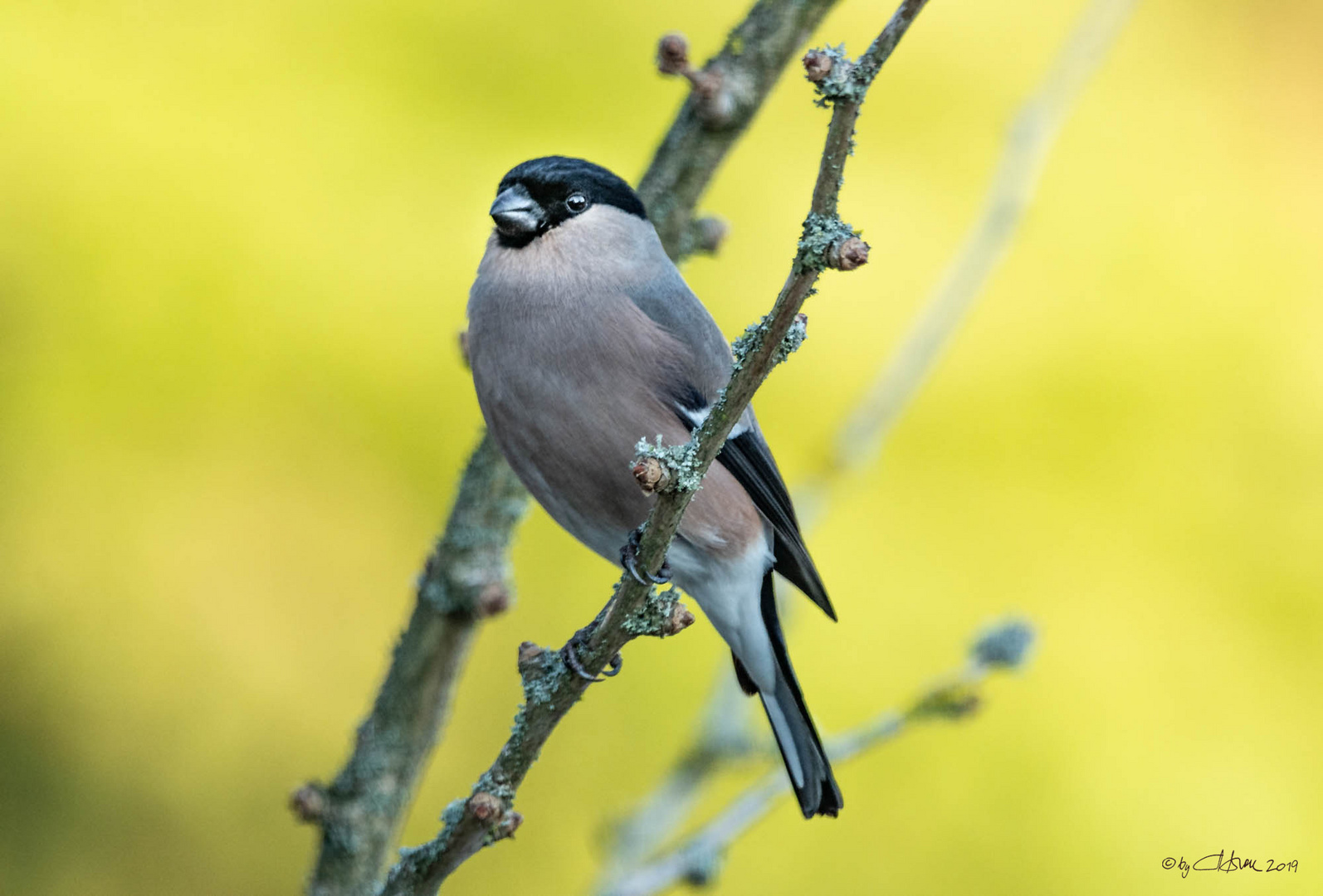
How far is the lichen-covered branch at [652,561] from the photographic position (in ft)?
4.46

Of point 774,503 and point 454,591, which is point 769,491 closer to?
point 774,503

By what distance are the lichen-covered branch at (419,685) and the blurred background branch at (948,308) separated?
52 cm

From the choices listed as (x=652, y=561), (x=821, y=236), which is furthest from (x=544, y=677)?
(x=821, y=236)

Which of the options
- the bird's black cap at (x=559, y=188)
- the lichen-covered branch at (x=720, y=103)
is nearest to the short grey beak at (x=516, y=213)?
the bird's black cap at (x=559, y=188)

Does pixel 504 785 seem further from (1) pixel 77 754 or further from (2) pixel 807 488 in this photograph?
(1) pixel 77 754

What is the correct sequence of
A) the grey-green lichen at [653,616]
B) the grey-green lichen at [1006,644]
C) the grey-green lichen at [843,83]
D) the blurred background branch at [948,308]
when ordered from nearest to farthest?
the grey-green lichen at [843,83] < the grey-green lichen at [653,616] < the grey-green lichen at [1006,644] < the blurred background branch at [948,308]

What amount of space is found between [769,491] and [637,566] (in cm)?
86

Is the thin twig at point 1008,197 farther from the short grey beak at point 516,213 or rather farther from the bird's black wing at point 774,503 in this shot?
the short grey beak at point 516,213

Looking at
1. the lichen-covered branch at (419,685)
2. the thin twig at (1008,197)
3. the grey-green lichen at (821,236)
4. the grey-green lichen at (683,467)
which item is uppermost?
the thin twig at (1008,197)

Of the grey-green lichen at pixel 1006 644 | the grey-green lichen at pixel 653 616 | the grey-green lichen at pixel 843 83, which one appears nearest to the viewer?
the grey-green lichen at pixel 843 83

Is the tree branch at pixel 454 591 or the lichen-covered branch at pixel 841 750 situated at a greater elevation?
the tree branch at pixel 454 591

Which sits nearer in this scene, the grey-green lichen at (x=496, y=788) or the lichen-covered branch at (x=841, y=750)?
the grey-green lichen at (x=496, y=788)

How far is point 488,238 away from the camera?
2684 millimetres

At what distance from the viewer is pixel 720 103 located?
2.56m
